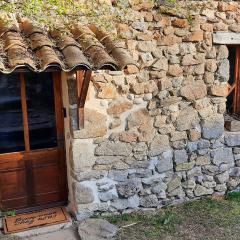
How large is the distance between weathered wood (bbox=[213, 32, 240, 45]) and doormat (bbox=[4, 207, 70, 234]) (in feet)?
9.01

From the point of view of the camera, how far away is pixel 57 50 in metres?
2.89

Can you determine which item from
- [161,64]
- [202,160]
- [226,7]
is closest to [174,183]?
[202,160]

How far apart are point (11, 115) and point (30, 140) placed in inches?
14.0

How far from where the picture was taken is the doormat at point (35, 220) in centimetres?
373

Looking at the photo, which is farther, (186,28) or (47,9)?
(186,28)

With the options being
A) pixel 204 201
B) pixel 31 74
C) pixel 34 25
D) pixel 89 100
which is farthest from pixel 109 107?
pixel 204 201

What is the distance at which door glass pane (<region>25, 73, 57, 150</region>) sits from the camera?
379 cm

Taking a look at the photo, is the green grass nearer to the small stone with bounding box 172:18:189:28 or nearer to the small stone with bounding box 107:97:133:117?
the small stone with bounding box 107:97:133:117

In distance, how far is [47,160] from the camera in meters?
3.97

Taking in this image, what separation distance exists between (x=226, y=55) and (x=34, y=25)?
2338 millimetres

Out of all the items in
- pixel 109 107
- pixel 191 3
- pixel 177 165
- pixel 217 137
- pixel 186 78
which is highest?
pixel 191 3

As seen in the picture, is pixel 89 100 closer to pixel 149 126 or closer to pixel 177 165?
pixel 149 126

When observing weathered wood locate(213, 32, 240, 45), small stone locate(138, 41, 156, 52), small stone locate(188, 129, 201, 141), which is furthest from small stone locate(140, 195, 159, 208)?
weathered wood locate(213, 32, 240, 45)

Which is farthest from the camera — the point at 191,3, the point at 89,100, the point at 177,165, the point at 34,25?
the point at 177,165
